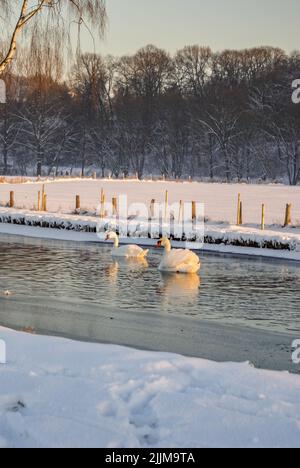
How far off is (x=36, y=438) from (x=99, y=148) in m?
90.4

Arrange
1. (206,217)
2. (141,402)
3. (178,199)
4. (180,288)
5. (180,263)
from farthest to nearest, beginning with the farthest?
(178,199) < (206,217) < (180,263) < (180,288) < (141,402)

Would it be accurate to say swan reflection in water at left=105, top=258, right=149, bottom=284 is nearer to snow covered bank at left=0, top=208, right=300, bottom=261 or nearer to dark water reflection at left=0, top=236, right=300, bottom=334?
dark water reflection at left=0, top=236, right=300, bottom=334

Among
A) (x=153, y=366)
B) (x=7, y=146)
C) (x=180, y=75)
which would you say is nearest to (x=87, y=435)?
(x=153, y=366)

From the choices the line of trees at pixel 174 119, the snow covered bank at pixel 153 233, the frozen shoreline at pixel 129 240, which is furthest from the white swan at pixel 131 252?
the line of trees at pixel 174 119

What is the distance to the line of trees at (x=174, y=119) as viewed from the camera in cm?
8344

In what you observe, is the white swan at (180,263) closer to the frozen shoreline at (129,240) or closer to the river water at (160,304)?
the river water at (160,304)

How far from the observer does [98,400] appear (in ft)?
21.9

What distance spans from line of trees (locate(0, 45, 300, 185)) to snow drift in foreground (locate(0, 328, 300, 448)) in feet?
239

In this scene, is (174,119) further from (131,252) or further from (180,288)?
(180,288)

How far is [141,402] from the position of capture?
6703 millimetres

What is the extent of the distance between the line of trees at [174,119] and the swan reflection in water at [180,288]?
6349 centimetres

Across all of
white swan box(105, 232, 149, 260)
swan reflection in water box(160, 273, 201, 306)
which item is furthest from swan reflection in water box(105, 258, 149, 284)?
swan reflection in water box(160, 273, 201, 306)

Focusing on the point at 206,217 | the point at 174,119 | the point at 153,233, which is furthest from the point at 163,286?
the point at 174,119

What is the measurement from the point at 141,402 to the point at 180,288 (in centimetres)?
903
